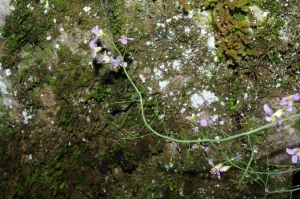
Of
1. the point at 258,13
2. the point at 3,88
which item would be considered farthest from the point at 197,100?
the point at 3,88

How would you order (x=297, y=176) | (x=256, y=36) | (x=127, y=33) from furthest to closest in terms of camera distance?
(x=297, y=176)
(x=127, y=33)
(x=256, y=36)

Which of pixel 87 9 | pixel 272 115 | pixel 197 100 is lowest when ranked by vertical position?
pixel 197 100

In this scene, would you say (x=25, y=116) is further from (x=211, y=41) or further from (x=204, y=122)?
(x=211, y=41)

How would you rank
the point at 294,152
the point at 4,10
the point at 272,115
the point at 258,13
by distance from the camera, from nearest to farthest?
the point at 272,115 → the point at 294,152 → the point at 258,13 → the point at 4,10

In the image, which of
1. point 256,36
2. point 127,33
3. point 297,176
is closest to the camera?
point 256,36

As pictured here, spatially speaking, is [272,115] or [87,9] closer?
[272,115]

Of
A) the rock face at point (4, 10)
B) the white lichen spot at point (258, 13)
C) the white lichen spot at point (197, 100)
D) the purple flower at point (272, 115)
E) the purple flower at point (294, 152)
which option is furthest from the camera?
the rock face at point (4, 10)

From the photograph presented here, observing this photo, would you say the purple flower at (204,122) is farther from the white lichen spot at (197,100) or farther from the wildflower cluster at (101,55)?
the wildflower cluster at (101,55)

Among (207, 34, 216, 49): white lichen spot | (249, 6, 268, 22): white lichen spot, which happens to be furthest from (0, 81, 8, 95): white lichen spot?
(249, 6, 268, 22): white lichen spot

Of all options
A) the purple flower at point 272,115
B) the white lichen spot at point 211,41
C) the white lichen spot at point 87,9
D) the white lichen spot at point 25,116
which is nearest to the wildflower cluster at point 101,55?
the white lichen spot at point 87,9

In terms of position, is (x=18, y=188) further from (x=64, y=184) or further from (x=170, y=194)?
(x=170, y=194)

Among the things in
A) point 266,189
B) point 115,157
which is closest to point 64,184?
point 115,157
